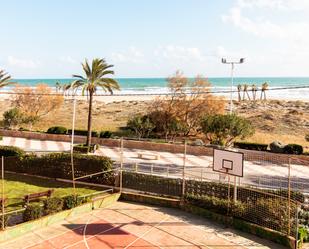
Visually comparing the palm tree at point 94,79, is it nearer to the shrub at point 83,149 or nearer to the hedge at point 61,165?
the shrub at point 83,149

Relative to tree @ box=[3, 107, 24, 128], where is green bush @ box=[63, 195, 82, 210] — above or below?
below

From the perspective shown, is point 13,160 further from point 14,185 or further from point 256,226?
point 256,226

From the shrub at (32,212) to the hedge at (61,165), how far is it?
24.4ft

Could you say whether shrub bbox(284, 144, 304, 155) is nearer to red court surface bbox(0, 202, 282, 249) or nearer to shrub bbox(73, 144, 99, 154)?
red court surface bbox(0, 202, 282, 249)

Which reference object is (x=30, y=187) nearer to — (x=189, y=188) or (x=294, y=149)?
(x=189, y=188)

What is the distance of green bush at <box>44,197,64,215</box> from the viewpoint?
18031mm

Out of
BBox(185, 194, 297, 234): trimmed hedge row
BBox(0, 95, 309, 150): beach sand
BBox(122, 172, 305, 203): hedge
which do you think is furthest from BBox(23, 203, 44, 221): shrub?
BBox(0, 95, 309, 150): beach sand

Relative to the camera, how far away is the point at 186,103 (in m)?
43.3

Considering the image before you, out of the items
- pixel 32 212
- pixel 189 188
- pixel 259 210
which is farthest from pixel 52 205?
pixel 259 210

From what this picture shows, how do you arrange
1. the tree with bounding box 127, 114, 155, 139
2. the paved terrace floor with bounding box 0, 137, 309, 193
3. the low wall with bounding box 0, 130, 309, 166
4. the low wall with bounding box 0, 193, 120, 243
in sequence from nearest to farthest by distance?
the low wall with bounding box 0, 193, 120, 243, the paved terrace floor with bounding box 0, 137, 309, 193, the low wall with bounding box 0, 130, 309, 166, the tree with bounding box 127, 114, 155, 139

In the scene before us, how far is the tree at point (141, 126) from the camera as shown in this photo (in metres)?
42.1

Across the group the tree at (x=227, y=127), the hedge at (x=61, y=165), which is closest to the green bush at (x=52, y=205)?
the hedge at (x=61, y=165)

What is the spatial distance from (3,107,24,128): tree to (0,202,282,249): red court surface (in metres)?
31.9

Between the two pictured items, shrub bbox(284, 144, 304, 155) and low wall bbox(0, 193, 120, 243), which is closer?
low wall bbox(0, 193, 120, 243)
